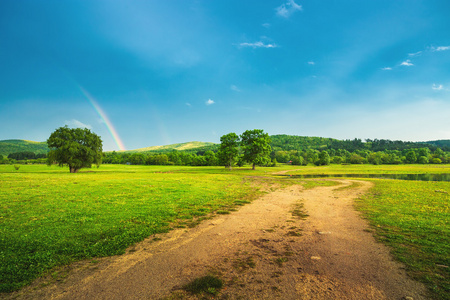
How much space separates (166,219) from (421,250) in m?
12.0

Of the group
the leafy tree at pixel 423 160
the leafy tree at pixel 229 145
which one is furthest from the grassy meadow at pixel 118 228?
the leafy tree at pixel 423 160

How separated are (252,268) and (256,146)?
193ft

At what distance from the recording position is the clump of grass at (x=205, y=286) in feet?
16.6

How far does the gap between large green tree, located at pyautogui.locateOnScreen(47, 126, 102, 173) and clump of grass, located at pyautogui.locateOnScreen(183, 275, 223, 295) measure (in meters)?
57.0

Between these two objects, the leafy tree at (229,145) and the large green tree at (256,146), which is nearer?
the large green tree at (256,146)

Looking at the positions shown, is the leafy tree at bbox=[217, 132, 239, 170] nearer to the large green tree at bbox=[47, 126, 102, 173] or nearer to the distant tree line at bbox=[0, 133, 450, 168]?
the distant tree line at bbox=[0, 133, 450, 168]

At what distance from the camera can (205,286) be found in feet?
17.2

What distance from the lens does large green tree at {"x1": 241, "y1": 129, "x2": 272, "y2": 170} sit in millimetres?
63375

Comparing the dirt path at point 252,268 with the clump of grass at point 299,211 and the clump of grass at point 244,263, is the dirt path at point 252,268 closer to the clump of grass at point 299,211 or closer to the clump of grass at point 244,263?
the clump of grass at point 244,263

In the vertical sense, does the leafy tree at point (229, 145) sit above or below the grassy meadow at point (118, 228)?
above

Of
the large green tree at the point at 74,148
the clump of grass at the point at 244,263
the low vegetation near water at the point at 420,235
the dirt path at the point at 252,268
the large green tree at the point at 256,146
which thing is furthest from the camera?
the large green tree at the point at 256,146

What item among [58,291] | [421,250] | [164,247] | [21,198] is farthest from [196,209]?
[21,198]

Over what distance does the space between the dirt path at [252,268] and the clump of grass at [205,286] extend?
20 centimetres

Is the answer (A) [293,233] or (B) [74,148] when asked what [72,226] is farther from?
(B) [74,148]
